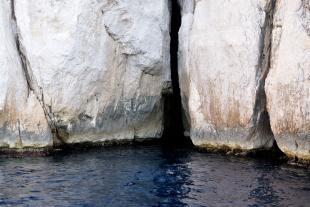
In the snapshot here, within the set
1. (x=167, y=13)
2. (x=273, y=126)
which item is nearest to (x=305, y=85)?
(x=273, y=126)

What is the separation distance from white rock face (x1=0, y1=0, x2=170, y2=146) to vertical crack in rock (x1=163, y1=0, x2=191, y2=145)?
200 cm

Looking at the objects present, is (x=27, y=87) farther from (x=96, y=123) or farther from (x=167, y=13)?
(x=167, y=13)

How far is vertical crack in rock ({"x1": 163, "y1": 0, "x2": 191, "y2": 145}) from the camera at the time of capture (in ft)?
87.1

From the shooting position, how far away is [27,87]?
2198cm

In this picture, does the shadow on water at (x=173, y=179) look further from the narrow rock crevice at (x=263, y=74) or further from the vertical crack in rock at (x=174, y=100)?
the vertical crack in rock at (x=174, y=100)

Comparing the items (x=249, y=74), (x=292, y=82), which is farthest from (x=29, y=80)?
(x=292, y=82)

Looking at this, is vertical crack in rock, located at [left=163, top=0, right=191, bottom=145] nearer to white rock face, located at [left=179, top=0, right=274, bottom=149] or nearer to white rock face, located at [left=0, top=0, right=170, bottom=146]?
white rock face, located at [left=0, top=0, right=170, bottom=146]

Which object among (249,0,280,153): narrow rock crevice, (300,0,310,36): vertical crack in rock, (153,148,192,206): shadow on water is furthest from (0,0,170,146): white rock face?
(300,0,310,36): vertical crack in rock

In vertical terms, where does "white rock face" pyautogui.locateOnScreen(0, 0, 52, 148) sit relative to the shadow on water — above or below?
above

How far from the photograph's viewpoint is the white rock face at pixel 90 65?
21.8 m

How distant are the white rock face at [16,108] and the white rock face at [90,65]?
1.7 inches

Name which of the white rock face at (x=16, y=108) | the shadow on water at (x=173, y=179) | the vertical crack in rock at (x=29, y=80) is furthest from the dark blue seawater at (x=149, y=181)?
the vertical crack in rock at (x=29, y=80)

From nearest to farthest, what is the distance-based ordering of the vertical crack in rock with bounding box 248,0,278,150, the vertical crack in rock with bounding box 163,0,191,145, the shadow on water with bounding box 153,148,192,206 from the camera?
1. the shadow on water with bounding box 153,148,192,206
2. the vertical crack in rock with bounding box 248,0,278,150
3. the vertical crack in rock with bounding box 163,0,191,145

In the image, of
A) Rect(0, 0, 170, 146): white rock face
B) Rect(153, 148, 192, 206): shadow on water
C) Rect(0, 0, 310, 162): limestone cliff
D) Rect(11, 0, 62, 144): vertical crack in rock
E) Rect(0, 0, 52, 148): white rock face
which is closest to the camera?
Rect(153, 148, 192, 206): shadow on water
